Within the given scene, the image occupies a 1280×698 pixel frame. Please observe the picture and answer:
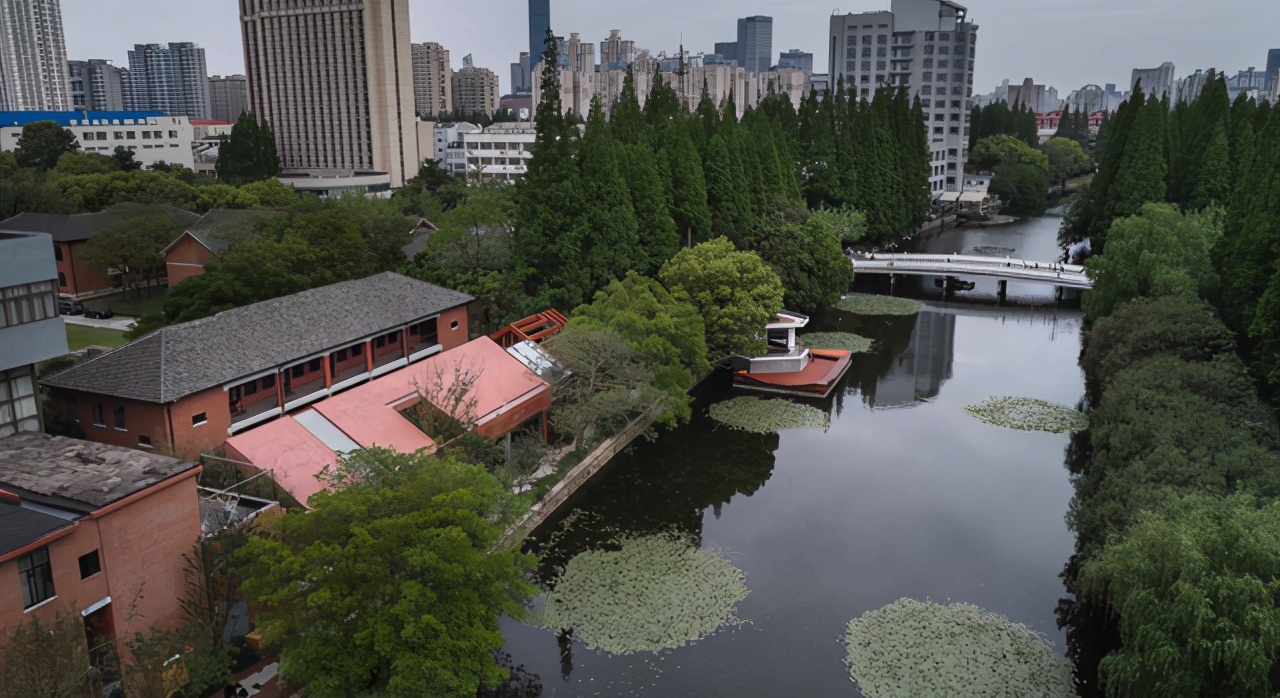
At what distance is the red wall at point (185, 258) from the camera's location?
33.9 metres

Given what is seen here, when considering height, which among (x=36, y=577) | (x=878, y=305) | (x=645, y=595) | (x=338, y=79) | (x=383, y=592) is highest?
(x=338, y=79)

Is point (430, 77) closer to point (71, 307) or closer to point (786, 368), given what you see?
point (71, 307)

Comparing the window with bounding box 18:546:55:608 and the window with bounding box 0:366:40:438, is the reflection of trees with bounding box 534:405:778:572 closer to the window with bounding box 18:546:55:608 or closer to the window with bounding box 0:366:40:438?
the window with bounding box 18:546:55:608

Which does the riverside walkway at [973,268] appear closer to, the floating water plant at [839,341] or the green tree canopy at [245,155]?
the floating water plant at [839,341]

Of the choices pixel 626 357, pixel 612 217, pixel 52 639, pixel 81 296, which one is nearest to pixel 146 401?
pixel 52 639

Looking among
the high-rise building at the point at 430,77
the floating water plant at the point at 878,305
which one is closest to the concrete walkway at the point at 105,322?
the floating water plant at the point at 878,305

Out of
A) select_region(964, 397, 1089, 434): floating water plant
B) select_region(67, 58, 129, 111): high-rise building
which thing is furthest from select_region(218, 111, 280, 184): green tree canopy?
select_region(67, 58, 129, 111): high-rise building

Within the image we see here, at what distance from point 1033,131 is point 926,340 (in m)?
63.1

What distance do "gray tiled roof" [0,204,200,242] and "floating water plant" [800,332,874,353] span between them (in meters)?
25.0

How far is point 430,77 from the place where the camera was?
126562mm

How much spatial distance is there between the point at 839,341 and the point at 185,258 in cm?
2489

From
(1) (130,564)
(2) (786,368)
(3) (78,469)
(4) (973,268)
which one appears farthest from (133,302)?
(4) (973,268)

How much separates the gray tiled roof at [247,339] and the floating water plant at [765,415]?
892cm

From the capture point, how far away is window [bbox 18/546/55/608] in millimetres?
11844
